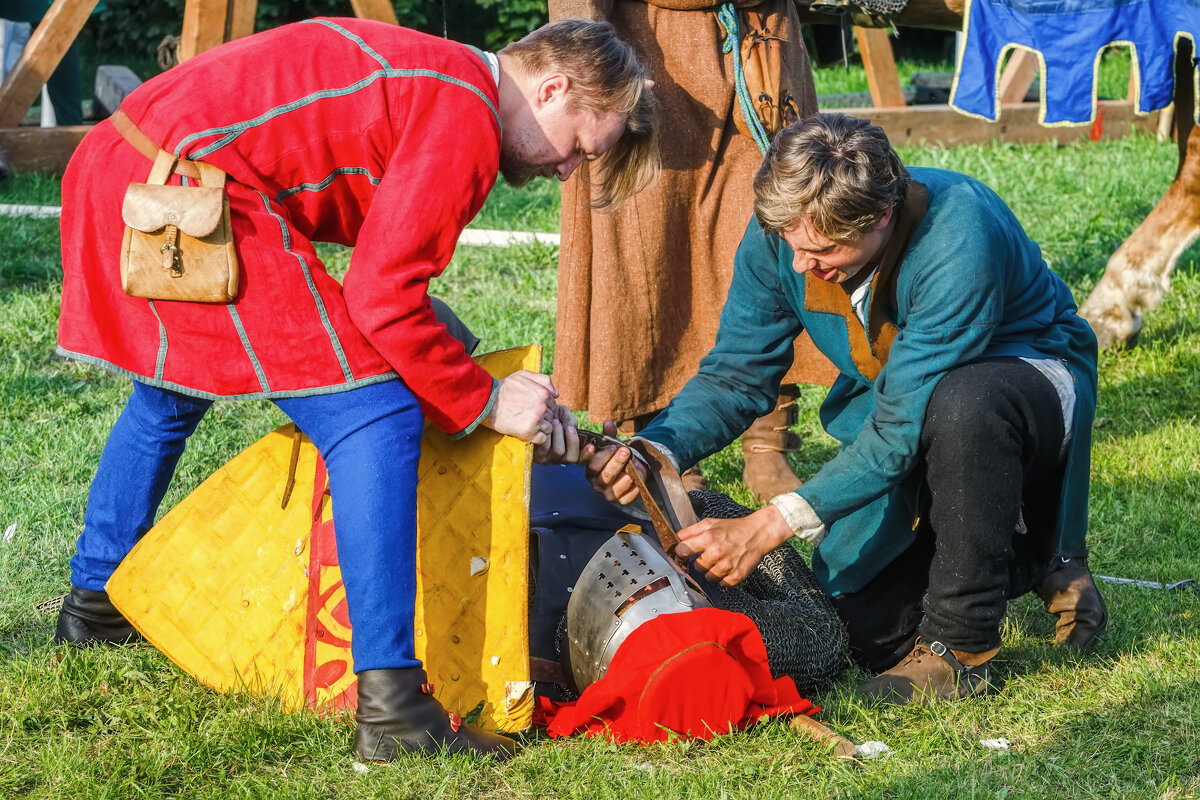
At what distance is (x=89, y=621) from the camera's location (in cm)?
285

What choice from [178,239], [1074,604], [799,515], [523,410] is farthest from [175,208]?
[1074,604]

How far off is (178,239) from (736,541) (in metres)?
1.25

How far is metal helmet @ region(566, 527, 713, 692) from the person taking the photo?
255 centimetres

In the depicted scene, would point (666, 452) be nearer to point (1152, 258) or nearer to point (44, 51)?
point (1152, 258)

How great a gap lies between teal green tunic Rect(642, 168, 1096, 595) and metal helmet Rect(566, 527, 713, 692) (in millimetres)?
Answer: 316

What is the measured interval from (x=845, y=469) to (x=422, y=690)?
0.98 meters

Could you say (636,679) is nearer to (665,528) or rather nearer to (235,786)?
(665,528)

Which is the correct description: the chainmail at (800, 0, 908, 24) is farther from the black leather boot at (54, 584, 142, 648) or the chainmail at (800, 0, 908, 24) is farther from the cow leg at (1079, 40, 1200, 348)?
A: the black leather boot at (54, 584, 142, 648)

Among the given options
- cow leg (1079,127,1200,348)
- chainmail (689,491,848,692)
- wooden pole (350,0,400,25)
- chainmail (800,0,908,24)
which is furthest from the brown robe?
wooden pole (350,0,400,25)

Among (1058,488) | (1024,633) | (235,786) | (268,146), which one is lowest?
(1024,633)

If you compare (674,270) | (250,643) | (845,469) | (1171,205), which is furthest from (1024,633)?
(1171,205)

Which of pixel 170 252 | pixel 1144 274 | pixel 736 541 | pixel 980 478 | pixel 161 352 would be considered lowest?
pixel 1144 274

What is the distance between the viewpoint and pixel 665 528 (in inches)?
106

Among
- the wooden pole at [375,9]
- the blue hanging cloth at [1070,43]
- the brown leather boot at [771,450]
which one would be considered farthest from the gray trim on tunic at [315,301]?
the wooden pole at [375,9]
